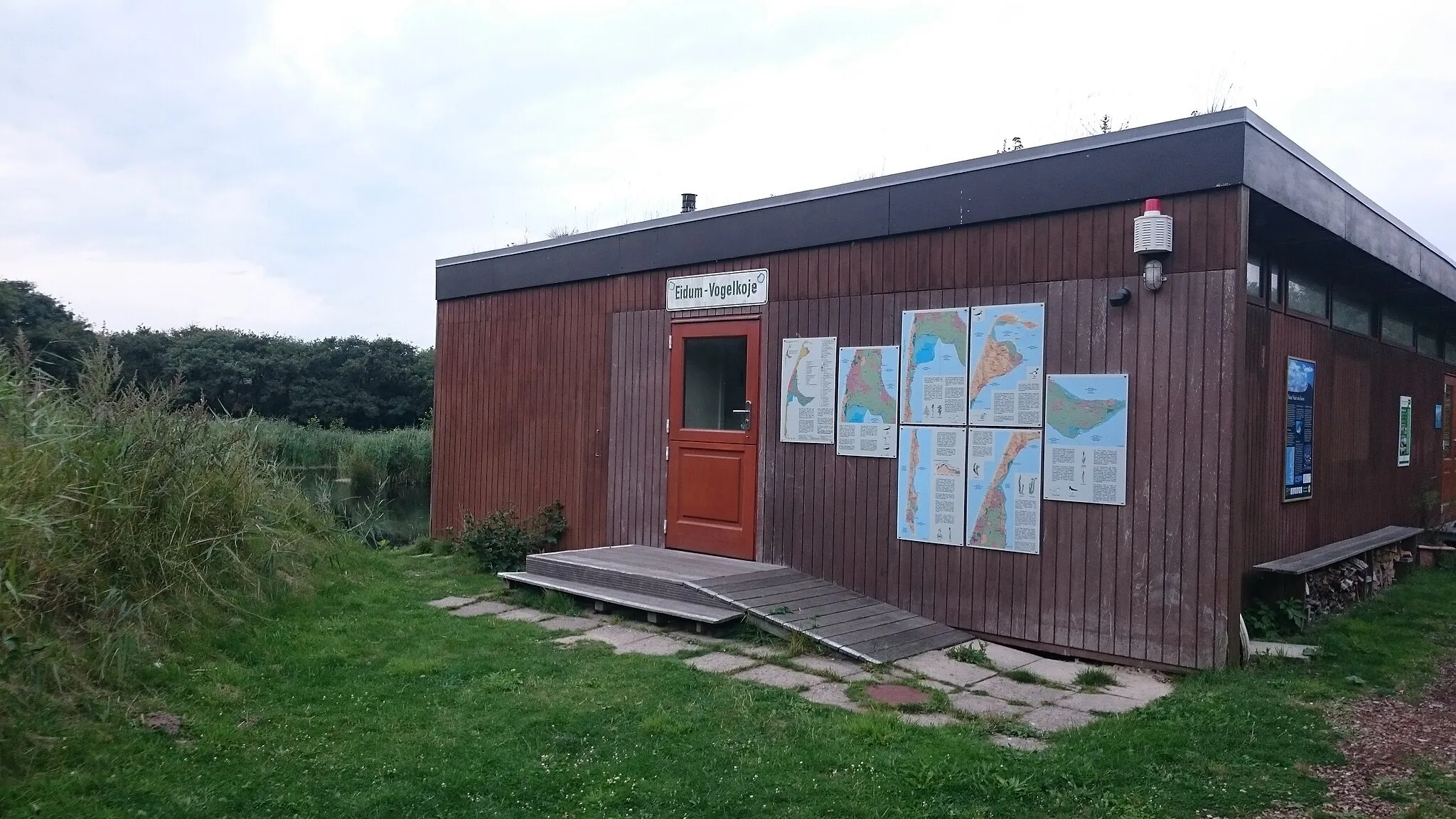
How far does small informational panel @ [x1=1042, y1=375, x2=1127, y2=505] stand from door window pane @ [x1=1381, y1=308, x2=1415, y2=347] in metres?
5.15

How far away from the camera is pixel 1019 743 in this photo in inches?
184

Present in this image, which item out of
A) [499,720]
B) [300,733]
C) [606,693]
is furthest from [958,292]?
[300,733]

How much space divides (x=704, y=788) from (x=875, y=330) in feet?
13.8

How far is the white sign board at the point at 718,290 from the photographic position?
8312mm

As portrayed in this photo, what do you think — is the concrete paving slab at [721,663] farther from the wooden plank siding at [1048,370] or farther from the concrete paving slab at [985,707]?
the wooden plank siding at [1048,370]

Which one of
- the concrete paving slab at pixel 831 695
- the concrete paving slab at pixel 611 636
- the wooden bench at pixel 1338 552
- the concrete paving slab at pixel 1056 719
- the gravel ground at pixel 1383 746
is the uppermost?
the wooden bench at pixel 1338 552

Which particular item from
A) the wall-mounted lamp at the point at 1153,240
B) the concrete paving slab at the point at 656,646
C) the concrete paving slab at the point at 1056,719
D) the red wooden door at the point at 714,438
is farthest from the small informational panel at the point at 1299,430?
the concrete paving slab at the point at 656,646

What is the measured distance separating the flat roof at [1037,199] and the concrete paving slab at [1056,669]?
285 centimetres

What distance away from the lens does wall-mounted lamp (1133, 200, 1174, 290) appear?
6.05 metres

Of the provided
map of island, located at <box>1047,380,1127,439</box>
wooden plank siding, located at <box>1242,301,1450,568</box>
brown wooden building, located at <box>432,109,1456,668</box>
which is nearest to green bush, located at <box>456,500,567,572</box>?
brown wooden building, located at <box>432,109,1456,668</box>

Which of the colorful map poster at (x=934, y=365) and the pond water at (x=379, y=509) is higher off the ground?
the colorful map poster at (x=934, y=365)

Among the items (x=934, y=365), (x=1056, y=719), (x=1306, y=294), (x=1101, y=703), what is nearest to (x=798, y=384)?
(x=934, y=365)

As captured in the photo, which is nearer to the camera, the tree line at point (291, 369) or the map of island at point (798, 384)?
the map of island at point (798, 384)

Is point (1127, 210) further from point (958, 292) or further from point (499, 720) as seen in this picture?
point (499, 720)
